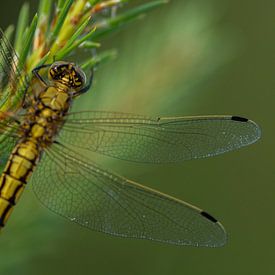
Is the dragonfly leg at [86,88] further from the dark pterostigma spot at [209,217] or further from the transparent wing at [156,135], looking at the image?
the dark pterostigma spot at [209,217]

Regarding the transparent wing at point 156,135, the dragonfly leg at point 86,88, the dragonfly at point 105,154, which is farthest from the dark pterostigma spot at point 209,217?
the dragonfly leg at point 86,88

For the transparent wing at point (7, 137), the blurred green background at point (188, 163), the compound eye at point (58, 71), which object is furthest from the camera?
the blurred green background at point (188, 163)

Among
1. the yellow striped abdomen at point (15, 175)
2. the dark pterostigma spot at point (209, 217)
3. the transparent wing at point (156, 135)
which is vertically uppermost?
the transparent wing at point (156, 135)

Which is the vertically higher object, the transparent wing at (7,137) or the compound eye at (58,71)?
the compound eye at (58,71)

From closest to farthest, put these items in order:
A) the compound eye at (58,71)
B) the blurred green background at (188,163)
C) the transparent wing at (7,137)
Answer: the transparent wing at (7,137) < the compound eye at (58,71) < the blurred green background at (188,163)

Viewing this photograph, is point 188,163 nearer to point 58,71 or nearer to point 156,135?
point 156,135

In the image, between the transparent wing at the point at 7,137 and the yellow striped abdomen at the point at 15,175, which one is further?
the yellow striped abdomen at the point at 15,175

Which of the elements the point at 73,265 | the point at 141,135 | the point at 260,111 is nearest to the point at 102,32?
the point at 141,135

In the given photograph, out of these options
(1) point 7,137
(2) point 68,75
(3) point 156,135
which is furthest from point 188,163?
(1) point 7,137
